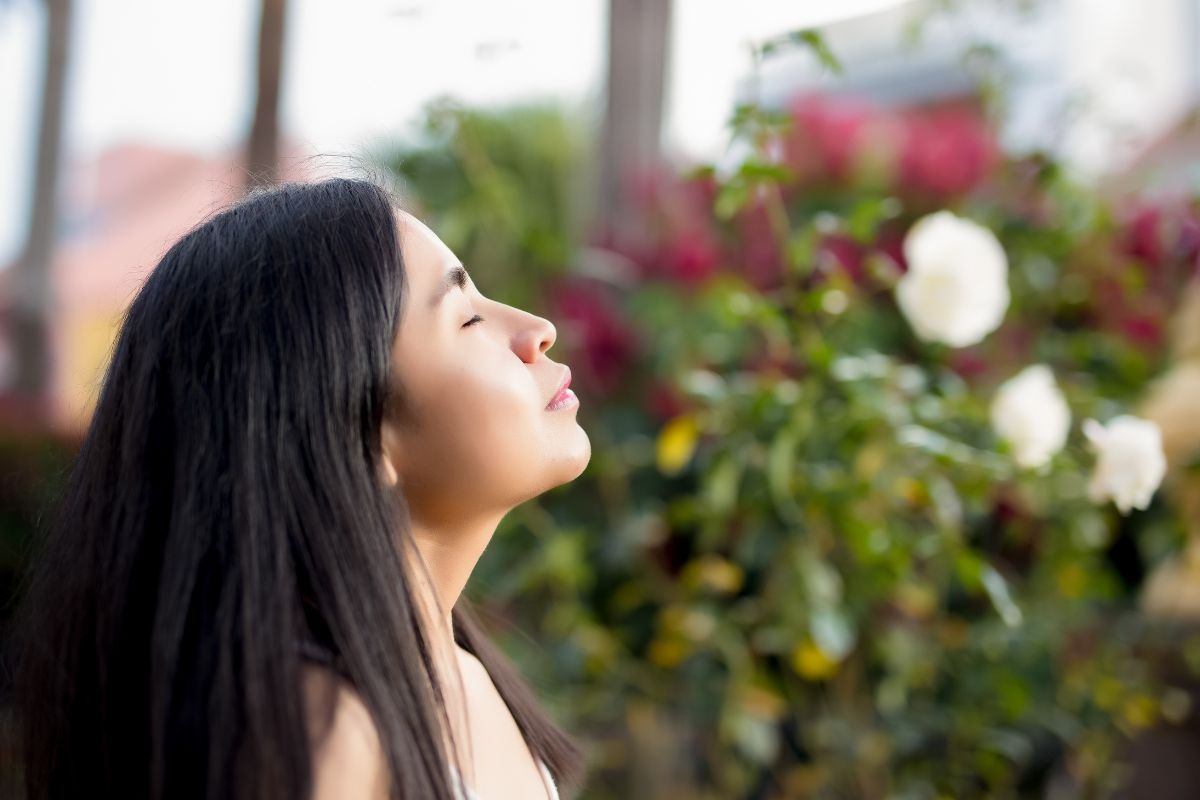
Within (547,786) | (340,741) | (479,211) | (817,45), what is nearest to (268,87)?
(479,211)

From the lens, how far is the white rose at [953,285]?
1525 mm

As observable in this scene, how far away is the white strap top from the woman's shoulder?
94 mm

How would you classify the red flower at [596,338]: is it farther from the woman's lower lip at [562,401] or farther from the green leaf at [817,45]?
the woman's lower lip at [562,401]

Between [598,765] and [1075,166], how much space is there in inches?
50.9

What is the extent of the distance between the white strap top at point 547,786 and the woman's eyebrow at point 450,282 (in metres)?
0.36

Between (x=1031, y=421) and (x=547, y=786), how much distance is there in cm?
75

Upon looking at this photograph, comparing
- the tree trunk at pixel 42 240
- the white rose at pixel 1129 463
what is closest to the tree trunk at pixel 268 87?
the tree trunk at pixel 42 240

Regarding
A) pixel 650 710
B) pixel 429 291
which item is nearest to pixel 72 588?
pixel 429 291

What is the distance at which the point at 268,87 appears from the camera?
8.25 ft

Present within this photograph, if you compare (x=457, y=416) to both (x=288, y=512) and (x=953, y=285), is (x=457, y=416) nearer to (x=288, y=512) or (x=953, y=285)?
(x=288, y=512)

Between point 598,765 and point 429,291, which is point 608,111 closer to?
point 598,765

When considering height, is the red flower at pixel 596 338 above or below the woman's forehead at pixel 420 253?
below

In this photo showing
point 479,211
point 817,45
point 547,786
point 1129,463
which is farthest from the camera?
point 479,211

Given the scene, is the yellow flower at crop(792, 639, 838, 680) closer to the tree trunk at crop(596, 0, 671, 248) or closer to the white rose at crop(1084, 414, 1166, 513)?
the white rose at crop(1084, 414, 1166, 513)
